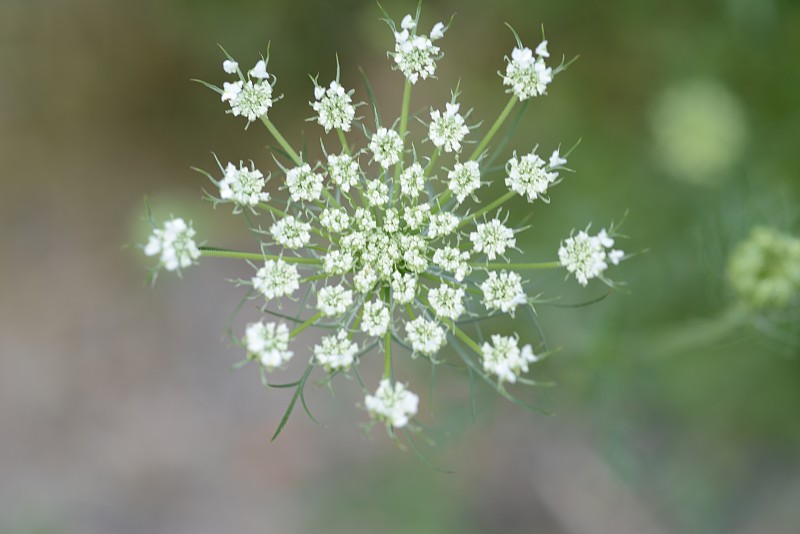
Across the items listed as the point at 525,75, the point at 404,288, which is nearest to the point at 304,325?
the point at 404,288

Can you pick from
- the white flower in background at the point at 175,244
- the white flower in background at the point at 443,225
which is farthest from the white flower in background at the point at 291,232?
the white flower in background at the point at 443,225

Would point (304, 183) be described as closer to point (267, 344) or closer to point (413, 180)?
point (413, 180)

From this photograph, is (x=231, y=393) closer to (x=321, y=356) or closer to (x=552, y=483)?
(x=552, y=483)

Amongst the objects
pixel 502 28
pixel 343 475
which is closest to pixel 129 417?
pixel 343 475

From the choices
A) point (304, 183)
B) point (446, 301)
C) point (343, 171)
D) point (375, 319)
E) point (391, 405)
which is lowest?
point (391, 405)

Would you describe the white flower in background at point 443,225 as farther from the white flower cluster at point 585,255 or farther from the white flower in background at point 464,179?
the white flower cluster at point 585,255

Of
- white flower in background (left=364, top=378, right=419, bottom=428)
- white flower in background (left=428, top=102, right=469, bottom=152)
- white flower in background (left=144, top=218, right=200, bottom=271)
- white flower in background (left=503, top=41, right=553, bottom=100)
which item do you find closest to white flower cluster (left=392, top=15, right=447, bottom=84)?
white flower in background (left=428, top=102, right=469, bottom=152)
